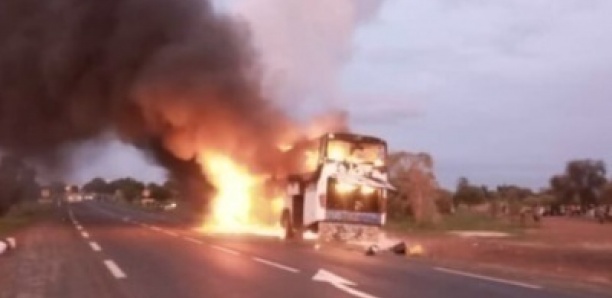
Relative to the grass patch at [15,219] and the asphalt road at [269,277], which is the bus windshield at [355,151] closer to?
the asphalt road at [269,277]

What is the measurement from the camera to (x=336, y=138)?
33062 mm

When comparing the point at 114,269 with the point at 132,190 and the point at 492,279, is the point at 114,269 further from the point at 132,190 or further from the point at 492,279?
the point at 132,190

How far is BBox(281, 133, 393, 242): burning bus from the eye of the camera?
33.1m

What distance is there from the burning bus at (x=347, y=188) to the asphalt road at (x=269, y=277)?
615 centimetres

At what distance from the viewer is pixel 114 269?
64.4 ft

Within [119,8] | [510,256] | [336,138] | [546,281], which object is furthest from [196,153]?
[546,281]

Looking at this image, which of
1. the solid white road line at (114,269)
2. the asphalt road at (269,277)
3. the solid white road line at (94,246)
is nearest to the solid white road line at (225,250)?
the asphalt road at (269,277)

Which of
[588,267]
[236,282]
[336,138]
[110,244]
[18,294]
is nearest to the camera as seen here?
[18,294]

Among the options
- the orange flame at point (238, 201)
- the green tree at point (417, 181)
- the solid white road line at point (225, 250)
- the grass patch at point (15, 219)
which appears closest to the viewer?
the solid white road line at point (225, 250)

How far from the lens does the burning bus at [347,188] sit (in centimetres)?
3309

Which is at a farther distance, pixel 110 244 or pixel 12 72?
pixel 12 72

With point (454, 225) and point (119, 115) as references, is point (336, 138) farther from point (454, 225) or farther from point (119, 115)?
point (454, 225)

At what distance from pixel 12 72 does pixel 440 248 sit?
24.9 m

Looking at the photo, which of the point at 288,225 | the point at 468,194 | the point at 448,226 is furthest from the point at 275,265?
the point at 468,194
